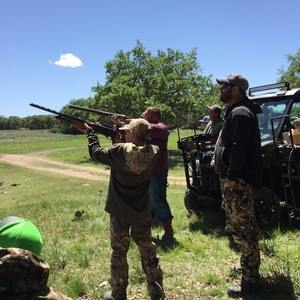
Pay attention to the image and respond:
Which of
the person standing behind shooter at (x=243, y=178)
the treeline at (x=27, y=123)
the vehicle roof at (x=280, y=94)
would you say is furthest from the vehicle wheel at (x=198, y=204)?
the treeline at (x=27, y=123)

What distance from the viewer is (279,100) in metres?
6.29

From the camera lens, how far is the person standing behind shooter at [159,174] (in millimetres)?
5281

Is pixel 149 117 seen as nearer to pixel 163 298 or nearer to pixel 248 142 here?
pixel 248 142

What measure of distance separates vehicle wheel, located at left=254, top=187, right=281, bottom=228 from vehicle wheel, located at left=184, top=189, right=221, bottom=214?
125 cm

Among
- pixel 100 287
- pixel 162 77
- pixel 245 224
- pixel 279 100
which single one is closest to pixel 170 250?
pixel 100 287

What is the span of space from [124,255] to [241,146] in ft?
5.48

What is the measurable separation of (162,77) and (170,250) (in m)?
18.8

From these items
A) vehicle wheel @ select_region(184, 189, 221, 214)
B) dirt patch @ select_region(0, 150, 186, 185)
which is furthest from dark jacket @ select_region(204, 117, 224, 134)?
dirt patch @ select_region(0, 150, 186, 185)

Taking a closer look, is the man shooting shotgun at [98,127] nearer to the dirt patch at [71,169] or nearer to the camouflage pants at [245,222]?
the camouflage pants at [245,222]

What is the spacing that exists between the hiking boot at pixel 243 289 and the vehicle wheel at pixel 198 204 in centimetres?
303

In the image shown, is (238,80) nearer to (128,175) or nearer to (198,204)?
(128,175)

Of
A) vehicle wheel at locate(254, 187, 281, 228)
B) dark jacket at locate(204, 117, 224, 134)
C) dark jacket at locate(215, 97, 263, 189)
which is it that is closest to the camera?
dark jacket at locate(215, 97, 263, 189)

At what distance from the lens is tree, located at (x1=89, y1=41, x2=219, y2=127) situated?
70.1ft

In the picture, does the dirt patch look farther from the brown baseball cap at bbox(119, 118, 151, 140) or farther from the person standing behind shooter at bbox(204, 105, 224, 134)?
the brown baseball cap at bbox(119, 118, 151, 140)
